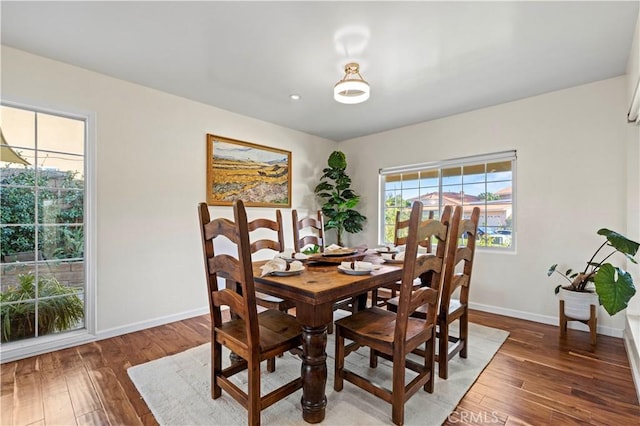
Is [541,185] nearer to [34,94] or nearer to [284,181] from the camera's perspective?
[284,181]

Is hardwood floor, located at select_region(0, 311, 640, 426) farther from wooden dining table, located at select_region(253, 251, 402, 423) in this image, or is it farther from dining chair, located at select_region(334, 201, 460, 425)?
wooden dining table, located at select_region(253, 251, 402, 423)

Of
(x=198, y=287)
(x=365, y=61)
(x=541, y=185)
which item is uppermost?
(x=365, y=61)

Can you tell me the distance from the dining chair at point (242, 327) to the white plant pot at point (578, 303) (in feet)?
8.41

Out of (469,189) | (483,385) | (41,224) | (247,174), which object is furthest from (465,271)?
(41,224)

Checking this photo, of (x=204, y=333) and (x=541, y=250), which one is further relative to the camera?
(x=541, y=250)

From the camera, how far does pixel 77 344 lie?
2.55m

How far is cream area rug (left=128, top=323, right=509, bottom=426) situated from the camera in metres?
1.59

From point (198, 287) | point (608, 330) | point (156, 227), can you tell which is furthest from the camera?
point (198, 287)

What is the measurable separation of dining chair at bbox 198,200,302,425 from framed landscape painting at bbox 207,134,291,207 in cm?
205

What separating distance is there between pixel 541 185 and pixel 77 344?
4.75 m

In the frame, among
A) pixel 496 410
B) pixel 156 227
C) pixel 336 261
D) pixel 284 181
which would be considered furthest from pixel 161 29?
pixel 496 410

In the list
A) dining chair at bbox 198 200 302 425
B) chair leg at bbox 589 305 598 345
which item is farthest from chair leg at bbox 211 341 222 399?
chair leg at bbox 589 305 598 345

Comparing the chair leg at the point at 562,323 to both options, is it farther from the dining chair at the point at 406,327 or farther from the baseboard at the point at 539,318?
the dining chair at the point at 406,327

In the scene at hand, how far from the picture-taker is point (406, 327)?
1514mm
